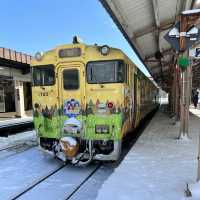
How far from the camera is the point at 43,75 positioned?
5637 millimetres

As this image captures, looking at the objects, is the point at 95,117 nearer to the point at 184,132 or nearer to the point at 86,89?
the point at 86,89

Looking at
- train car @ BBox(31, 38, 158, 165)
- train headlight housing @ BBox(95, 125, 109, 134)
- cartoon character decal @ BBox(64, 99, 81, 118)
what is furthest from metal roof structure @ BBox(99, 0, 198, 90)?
train headlight housing @ BBox(95, 125, 109, 134)

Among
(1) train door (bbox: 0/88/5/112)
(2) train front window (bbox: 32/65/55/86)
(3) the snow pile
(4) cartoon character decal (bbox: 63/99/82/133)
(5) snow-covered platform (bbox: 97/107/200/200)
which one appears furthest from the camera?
(1) train door (bbox: 0/88/5/112)

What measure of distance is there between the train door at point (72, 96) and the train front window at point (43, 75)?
0.24m

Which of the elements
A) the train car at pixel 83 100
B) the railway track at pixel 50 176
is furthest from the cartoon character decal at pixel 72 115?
the railway track at pixel 50 176

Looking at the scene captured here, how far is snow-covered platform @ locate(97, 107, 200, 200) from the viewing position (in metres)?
3.63

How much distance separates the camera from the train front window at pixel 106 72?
5066mm

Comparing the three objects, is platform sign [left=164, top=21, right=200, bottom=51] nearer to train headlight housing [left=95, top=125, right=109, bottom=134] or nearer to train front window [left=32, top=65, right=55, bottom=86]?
train headlight housing [left=95, top=125, right=109, bottom=134]

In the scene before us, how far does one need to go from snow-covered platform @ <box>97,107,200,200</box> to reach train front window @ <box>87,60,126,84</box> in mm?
1822

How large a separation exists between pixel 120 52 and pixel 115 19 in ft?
7.15

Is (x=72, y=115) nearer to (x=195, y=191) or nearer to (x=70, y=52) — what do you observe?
(x=70, y=52)

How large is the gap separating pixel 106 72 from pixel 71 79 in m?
0.84

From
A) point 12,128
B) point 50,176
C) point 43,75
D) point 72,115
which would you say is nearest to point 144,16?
point 43,75

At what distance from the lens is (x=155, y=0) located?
6863 mm
